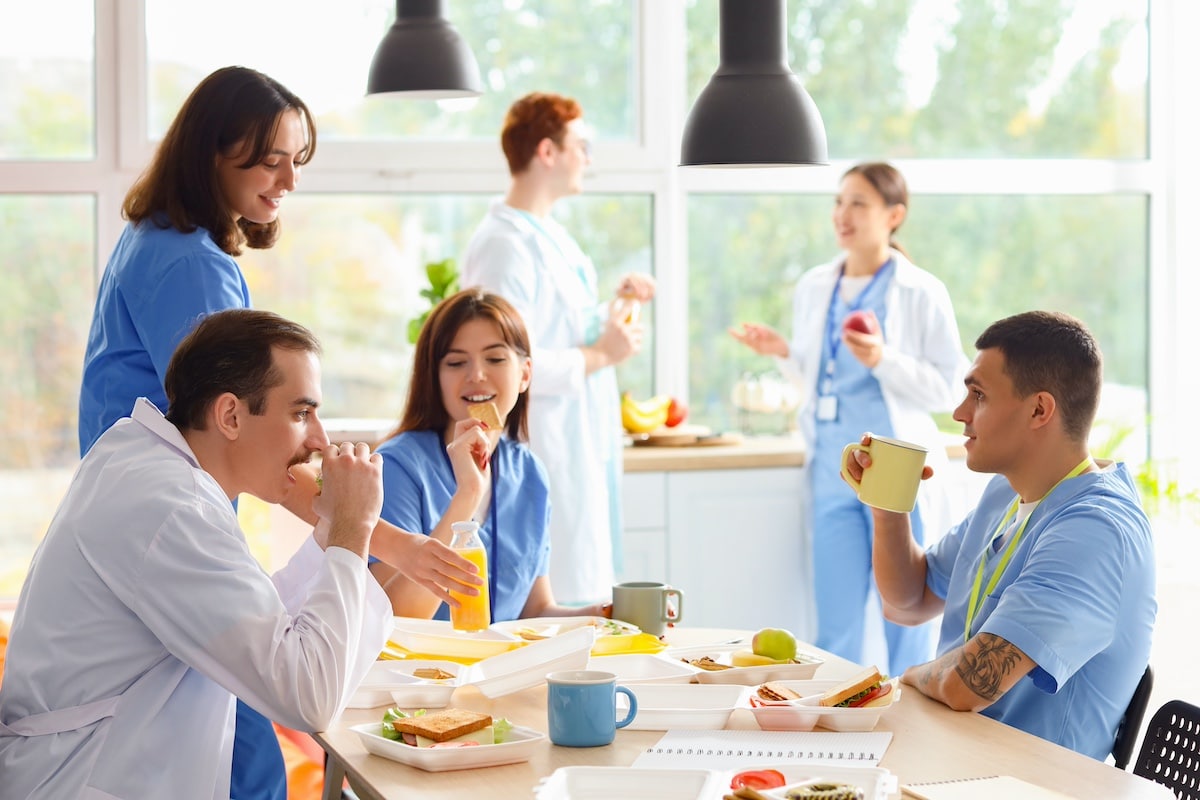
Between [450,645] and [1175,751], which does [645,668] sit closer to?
[450,645]

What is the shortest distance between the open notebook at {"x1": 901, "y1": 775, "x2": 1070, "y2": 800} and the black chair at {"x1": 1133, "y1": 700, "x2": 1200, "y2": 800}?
327 mm

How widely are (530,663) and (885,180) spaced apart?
231cm

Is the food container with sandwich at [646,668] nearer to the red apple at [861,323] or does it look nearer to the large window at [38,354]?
the red apple at [861,323]

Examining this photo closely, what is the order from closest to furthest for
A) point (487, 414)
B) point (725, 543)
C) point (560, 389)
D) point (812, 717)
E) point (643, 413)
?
1. point (812, 717)
2. point (487, 414)
3. point (560, 389)
4. point (725, 543)
5. point (643, 413)

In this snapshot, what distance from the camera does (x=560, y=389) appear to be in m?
3.32

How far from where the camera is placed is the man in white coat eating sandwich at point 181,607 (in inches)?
56.7

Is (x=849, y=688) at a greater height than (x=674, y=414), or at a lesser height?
lesser

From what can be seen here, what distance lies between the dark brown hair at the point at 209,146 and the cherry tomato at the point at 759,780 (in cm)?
125

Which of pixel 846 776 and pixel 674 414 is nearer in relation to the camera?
pixel 846 776

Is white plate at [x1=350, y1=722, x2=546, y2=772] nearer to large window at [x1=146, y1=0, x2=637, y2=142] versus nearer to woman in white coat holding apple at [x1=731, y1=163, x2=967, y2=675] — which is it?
woman in white coat holding apple at [x1=731, y1=163, x2=967, y2=675]

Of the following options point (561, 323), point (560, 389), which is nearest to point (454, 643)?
point (560, 389)

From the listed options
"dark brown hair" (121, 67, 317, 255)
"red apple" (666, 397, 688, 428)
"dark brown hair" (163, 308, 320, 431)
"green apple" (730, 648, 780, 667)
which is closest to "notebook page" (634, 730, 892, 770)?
"green apple" (730, 648, 780, 667)

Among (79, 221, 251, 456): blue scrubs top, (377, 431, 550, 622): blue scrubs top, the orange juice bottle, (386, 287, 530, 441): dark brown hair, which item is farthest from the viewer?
(386, 287, 530, 441): dark brown hair

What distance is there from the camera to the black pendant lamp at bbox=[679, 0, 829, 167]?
213cm
